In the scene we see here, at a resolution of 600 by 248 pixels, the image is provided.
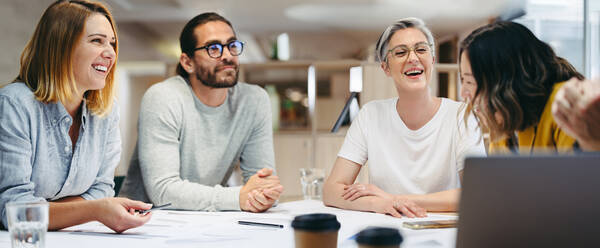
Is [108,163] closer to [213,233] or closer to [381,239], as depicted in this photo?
[213,233]

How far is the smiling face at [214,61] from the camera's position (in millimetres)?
2084

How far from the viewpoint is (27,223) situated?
0.96 metres

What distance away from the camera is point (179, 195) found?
5.57 feet

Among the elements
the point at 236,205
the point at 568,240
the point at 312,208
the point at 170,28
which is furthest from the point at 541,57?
the point at 170,28

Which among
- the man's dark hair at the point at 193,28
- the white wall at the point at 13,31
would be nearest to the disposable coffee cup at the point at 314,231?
the man's dark hair at the point at 193,28

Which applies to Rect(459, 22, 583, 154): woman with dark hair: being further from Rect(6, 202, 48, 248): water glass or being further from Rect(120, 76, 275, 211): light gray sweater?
Rect(6, 202, 48, 248): water glass

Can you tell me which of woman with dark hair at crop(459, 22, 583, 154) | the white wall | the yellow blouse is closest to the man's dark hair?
woman with dark hair at crop(459, 22, 583, 154)

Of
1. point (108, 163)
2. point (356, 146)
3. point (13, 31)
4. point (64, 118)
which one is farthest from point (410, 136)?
point (13, 31)

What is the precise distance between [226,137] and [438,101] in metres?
0.88

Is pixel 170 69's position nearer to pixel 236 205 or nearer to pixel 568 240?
pixel 236 205

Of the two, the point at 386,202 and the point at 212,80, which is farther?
the point at 212,80

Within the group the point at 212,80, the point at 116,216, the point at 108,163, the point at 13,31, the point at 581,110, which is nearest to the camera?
the point at 581,110

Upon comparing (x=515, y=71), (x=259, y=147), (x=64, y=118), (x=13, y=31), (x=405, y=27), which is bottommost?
(x=259, y=147)

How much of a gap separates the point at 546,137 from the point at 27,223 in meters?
1.19
